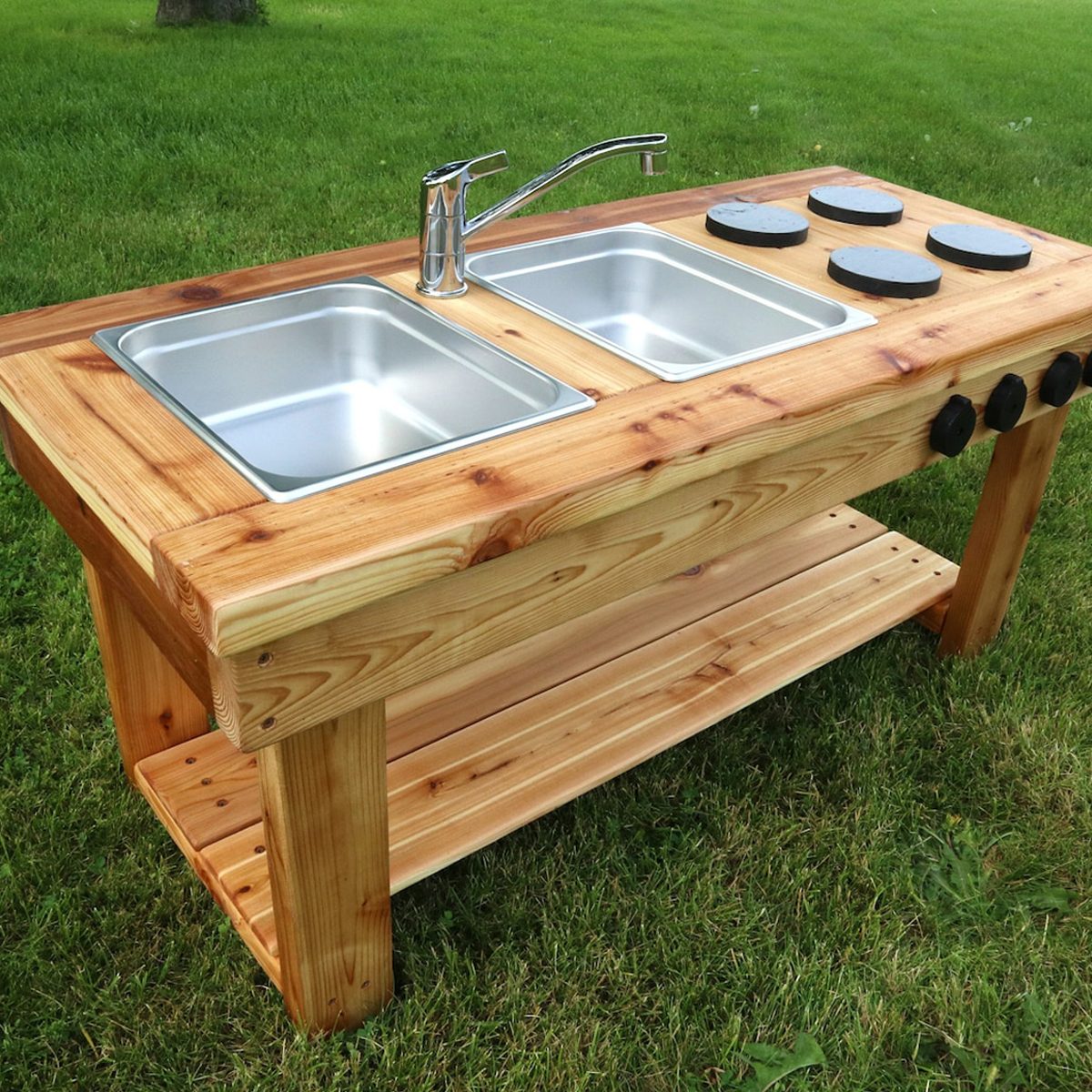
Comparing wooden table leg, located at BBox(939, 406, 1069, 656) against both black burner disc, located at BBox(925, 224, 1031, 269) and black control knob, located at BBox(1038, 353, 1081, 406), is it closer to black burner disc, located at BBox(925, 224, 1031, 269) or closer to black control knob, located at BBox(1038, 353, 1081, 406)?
black control knob, located at BBox(1038, 353, 1081, 406)

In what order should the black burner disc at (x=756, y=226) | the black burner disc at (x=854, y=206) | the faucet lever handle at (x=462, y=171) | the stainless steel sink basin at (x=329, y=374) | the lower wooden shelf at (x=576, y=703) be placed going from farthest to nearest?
1. the black burner disc at (x=854, y=206)
2. the black burner disc at (x=756, y=226)
3. the lower wooden shelf at (x=576, y=703)
4. the faucet lever handle at (x=462, y=171)
5. the stainless steel sink basin at (x=329, y=374)

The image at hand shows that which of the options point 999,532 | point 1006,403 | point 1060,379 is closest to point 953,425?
point 1006,403

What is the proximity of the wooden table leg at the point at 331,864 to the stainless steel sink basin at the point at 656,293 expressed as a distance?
33.1 inches

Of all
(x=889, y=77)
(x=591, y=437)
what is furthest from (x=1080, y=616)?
(x=889, y=77)

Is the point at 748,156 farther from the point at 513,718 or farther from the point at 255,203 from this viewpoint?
the point at 513,718

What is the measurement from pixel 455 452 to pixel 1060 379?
124 cm

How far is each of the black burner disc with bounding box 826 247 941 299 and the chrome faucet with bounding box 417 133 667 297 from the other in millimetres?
391

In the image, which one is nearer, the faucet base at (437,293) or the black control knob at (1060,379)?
the faucet base at (437,293)

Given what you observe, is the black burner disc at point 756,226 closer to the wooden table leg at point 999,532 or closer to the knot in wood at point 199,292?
the wooden table leg at point 999,532

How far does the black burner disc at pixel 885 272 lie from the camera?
6.59ft

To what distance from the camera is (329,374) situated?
6.19 ft

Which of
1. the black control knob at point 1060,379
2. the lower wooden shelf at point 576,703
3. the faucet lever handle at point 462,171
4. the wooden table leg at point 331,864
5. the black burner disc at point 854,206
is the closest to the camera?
the wooden table leg at point 331,864

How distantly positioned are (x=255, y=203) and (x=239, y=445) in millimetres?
3546

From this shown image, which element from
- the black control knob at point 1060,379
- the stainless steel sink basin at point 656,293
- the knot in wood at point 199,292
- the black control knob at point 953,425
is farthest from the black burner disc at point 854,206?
the knot in wood at point 199,292
